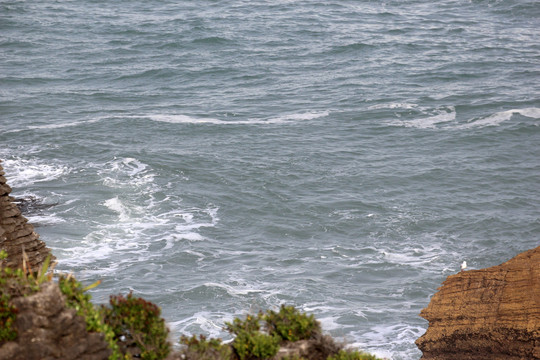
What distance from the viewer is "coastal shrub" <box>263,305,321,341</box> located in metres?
10.9

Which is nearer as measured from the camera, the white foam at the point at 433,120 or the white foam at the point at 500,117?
the white foam at the point at 500,117

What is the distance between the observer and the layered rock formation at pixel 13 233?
15.8m

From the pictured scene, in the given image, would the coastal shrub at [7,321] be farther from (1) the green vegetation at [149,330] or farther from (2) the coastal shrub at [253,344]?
(2) the coastal shrub at [253,344]

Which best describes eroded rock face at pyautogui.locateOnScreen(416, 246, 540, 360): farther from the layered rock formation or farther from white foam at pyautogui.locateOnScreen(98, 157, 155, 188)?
white foam at pyautogui.locateOnScreen(98, 157, 155, 188)

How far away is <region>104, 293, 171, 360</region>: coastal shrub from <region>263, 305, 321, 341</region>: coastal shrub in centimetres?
195

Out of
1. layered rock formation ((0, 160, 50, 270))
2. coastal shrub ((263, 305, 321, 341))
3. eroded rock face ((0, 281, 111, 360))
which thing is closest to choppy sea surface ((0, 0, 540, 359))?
layered rock formation ((0, 160, 50, 270))

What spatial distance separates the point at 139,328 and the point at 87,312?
1015 millimetres

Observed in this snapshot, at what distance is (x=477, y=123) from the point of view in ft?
147

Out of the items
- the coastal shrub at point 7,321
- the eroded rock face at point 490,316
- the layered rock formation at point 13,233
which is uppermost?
the coastal shrub at point 7,321

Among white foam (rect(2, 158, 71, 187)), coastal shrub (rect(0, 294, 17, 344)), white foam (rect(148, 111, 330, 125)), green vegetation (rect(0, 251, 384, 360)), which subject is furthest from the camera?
white foam (rect(148, 111, 330, 125))

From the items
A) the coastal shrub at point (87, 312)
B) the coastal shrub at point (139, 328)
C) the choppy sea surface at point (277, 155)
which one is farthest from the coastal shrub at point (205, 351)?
the choppy sea surface at point (277, 155)

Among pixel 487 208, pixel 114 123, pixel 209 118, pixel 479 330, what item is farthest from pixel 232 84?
pixel 479 330

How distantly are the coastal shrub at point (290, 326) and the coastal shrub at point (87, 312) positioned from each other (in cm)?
269

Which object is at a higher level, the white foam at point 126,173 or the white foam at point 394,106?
the white foam at point 394,106
